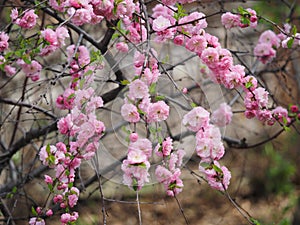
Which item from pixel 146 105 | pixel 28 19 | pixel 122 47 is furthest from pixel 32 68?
pixel 146 105

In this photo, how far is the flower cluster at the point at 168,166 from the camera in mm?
1258

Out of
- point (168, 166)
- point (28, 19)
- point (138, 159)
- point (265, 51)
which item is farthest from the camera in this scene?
point (265, 51)

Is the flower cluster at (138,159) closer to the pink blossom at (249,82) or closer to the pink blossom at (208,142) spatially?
the pink blossom at (208,142)

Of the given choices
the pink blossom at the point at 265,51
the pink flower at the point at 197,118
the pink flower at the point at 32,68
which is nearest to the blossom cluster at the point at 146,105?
the pink flower at the point at 197,118

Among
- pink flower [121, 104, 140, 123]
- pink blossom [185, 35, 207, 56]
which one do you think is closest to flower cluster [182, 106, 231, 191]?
pink flower [121, 104, 140, 123]

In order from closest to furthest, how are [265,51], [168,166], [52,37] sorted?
[168,166], [52,37], [265,51]

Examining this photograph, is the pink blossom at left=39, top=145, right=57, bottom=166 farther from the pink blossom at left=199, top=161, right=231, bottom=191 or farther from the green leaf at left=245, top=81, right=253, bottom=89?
the green leaf at left=245, top=81, right=253, bottom=89

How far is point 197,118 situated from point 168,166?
20cm

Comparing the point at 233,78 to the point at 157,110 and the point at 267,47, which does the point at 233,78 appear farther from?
the point at 267,47

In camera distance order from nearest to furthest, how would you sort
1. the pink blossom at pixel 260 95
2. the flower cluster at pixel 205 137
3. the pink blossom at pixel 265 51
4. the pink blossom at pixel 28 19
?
1. the flower cluster at pixel 205 137
2. the pink blossom at pixel 260 95
3. the pink blossom at pixel 28 19
4. the pink blossom at pixel 265 51

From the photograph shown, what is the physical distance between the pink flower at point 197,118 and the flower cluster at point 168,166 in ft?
0.29

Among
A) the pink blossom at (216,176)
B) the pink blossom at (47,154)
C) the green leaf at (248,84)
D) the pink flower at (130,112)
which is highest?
the pink flower at (130,112)

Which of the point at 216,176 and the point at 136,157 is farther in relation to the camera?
the point at 216,176

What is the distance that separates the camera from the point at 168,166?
4.33ft
